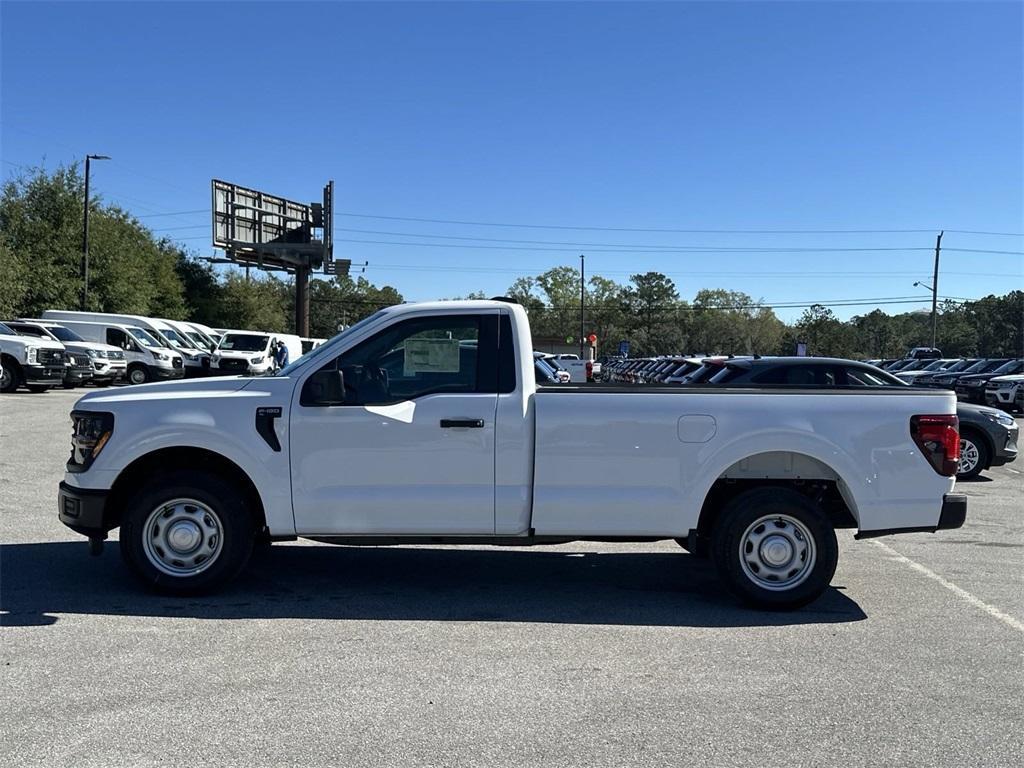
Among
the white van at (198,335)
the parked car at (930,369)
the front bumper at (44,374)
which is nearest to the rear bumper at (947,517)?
the front bumper at (44,374)

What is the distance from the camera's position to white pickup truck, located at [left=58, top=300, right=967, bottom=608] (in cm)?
583

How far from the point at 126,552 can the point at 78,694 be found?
161 cm

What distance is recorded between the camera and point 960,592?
6652 mm

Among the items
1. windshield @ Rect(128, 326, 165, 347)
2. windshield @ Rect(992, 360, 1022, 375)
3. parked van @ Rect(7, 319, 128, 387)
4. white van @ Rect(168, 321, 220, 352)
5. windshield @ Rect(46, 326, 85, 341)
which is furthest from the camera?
white van @ Rect(168, 321, 220, 352)

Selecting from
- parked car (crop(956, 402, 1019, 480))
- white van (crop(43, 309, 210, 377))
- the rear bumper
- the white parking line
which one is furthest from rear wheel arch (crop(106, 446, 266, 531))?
white van (crop(43, 309, 210, 377))

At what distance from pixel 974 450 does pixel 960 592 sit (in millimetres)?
6673

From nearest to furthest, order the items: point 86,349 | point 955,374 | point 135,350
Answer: point 86,349
point 135,350
point 955,374

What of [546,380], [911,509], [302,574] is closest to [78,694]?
[302,574]

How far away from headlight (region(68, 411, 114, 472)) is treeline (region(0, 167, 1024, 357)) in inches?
113

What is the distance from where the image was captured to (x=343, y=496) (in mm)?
5836

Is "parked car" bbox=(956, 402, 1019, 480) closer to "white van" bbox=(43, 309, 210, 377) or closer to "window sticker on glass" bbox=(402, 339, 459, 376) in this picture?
"window sticker on glass" bbox=(402, 339, 459, 376)

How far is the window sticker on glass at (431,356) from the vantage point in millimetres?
6020

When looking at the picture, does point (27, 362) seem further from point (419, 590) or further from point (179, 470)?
point (419, 590)

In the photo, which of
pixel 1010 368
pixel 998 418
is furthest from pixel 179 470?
pixel 1010 368
